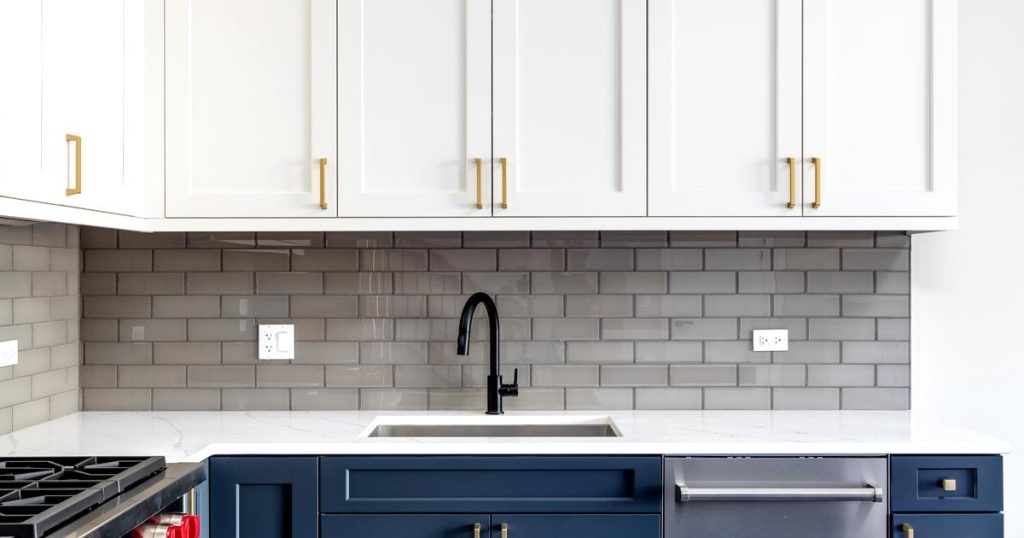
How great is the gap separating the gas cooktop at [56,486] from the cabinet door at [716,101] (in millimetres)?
1441

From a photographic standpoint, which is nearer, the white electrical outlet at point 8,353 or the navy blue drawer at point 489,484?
the navy blue drawer at point 489,484

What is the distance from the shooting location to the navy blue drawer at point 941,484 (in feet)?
6.17

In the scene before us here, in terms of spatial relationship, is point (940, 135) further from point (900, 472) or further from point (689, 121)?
point (900, 472)

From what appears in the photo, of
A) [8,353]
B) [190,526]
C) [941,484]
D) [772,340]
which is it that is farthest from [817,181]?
[8,353]

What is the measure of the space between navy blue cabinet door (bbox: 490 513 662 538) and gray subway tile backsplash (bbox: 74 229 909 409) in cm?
59

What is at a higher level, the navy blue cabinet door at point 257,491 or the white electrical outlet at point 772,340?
the white electrical outlet at point 772,340

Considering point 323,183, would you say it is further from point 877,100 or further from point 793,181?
point 877,100

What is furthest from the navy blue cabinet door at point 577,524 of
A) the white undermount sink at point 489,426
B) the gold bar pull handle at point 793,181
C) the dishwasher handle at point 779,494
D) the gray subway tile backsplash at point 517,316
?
the gold bar pull handle at point 793,181

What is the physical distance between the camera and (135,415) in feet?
7.73

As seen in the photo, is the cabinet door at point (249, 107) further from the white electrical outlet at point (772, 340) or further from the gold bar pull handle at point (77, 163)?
the white electrical outlet at point (772, 340)

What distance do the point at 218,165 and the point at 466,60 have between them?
760 mm

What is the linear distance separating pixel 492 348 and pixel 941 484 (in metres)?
1.24

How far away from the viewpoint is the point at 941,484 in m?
1.88

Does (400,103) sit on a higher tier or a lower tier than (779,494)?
higher
